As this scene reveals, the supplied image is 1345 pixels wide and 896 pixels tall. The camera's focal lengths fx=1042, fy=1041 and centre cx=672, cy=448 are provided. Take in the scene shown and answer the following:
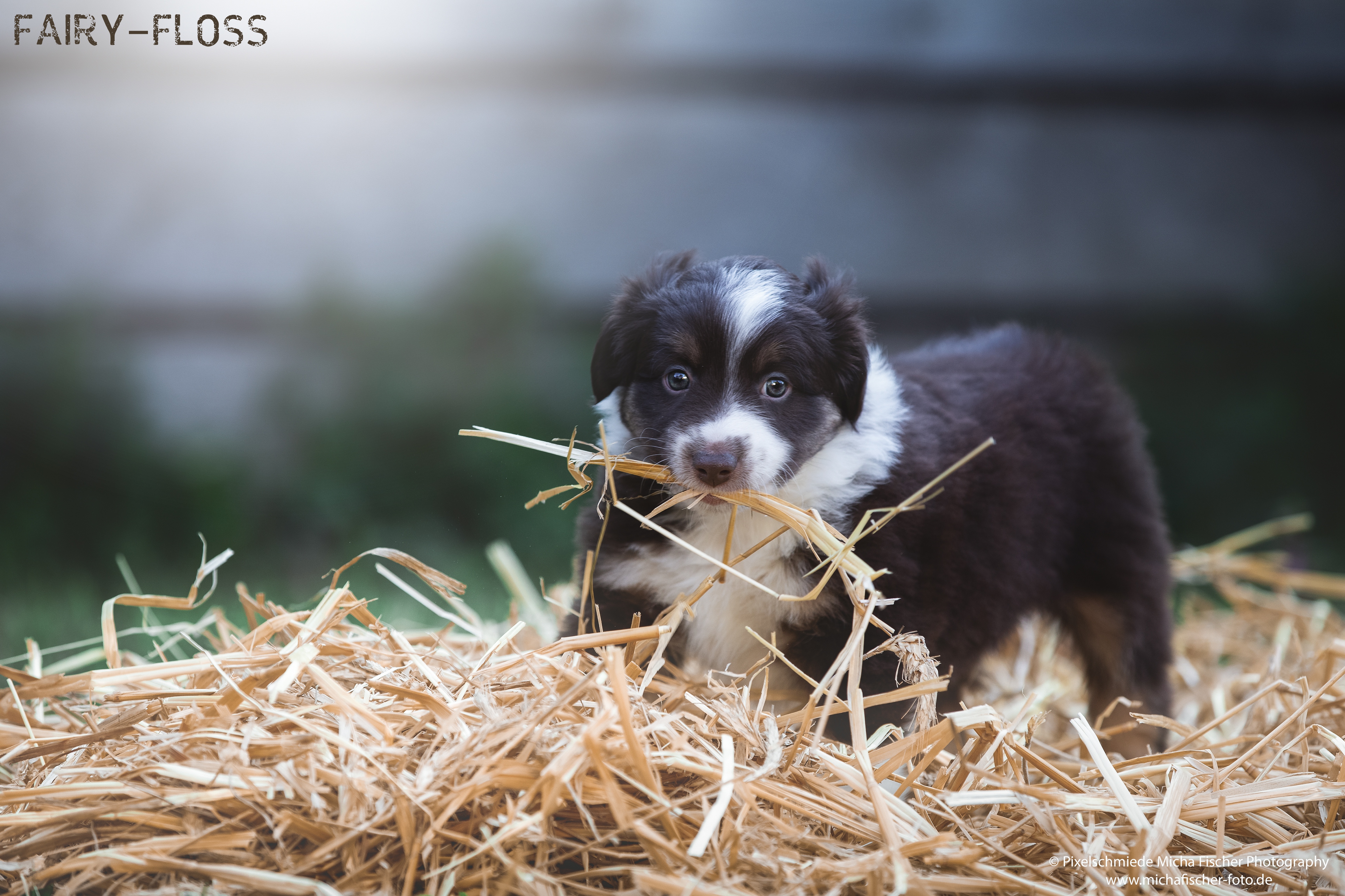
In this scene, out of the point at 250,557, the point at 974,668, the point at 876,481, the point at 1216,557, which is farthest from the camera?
the point at 1216,557

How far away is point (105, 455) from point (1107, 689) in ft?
13.5

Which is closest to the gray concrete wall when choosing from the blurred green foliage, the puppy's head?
the blurred green foliage

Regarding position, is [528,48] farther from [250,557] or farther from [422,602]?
[422,602]

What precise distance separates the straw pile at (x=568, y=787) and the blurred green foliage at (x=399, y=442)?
1108 mm

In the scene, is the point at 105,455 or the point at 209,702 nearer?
the point at 209,702

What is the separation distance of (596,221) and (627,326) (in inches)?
109

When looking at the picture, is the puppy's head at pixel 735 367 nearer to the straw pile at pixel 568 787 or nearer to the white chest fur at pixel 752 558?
the white chest fur at pixel 752 558

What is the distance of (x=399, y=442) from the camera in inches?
181

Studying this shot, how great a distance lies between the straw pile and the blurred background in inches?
84.4

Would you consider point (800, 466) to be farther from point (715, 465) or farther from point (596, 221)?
point (596, 221)

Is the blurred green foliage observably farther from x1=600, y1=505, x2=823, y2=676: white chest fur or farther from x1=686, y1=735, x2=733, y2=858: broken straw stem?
x1=686, y1=735, x2=733, y2=858: broken straw stem

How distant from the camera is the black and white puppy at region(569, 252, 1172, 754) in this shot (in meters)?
2.35

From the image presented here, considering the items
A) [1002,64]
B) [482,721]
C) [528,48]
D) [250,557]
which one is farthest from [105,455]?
[1002,64]

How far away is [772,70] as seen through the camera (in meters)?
5.01
